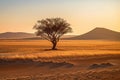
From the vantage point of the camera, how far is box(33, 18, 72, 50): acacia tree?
6969 centimetres

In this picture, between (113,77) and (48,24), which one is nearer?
(113,77)

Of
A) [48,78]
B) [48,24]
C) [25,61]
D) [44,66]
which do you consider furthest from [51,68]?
[48,24]

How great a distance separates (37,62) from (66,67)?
419 cm

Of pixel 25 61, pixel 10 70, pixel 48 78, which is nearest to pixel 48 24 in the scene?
pixel 25 61

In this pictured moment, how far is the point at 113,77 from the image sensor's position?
18234 mm

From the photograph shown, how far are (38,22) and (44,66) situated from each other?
44.6 metres

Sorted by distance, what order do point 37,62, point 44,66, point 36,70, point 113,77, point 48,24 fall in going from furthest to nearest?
point 48,24 → point 37,62 → point 44,66 → point 36,70 → point 113,77

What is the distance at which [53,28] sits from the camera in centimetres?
6962

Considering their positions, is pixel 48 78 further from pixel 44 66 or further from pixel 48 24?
pixel 48 24

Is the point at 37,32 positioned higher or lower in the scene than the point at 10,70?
higher

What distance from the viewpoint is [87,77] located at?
18.4 metres

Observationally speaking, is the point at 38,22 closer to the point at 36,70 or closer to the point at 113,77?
the point at 36,70

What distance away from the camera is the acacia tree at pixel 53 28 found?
6969 centimetres

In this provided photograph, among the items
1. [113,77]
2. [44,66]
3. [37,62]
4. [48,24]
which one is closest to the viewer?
[113,77]
